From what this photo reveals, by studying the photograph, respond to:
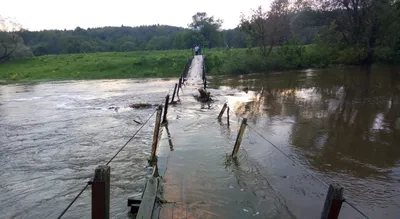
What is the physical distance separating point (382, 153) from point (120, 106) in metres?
14.4

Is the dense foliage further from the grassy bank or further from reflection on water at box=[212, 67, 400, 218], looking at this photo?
reflection on water at box=[212, 67, 400, 218]

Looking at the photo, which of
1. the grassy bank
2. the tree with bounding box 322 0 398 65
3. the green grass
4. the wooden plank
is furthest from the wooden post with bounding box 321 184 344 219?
the green grass

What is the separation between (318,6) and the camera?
35.3 metres

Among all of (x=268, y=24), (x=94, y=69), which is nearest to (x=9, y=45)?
(x=94, y=69)

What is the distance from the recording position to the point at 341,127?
1360 centimetres

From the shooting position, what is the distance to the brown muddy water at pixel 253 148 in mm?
7977

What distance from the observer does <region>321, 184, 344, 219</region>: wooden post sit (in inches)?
163

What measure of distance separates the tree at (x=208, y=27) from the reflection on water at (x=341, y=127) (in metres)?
48.5

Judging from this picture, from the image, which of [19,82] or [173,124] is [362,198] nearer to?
[173,124]

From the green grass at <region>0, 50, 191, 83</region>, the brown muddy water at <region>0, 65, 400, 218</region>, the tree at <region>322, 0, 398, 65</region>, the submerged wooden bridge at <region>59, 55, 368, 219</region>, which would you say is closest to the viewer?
the submerged wooden bridge at <region>59, 55, 368, 219</region>

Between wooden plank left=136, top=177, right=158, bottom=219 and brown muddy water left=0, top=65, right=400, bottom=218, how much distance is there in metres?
0.92

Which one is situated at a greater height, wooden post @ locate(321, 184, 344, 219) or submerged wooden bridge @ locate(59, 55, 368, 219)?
wooden post @ locate(321, 184, 344, 219)

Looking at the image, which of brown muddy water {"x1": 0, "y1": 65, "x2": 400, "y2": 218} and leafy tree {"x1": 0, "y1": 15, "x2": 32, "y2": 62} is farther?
leafy tree {"x1": 0, "y1": 15, "x2": 32, "y2": 62}

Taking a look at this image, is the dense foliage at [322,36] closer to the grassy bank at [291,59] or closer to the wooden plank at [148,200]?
the grassy bank at [291,59]
